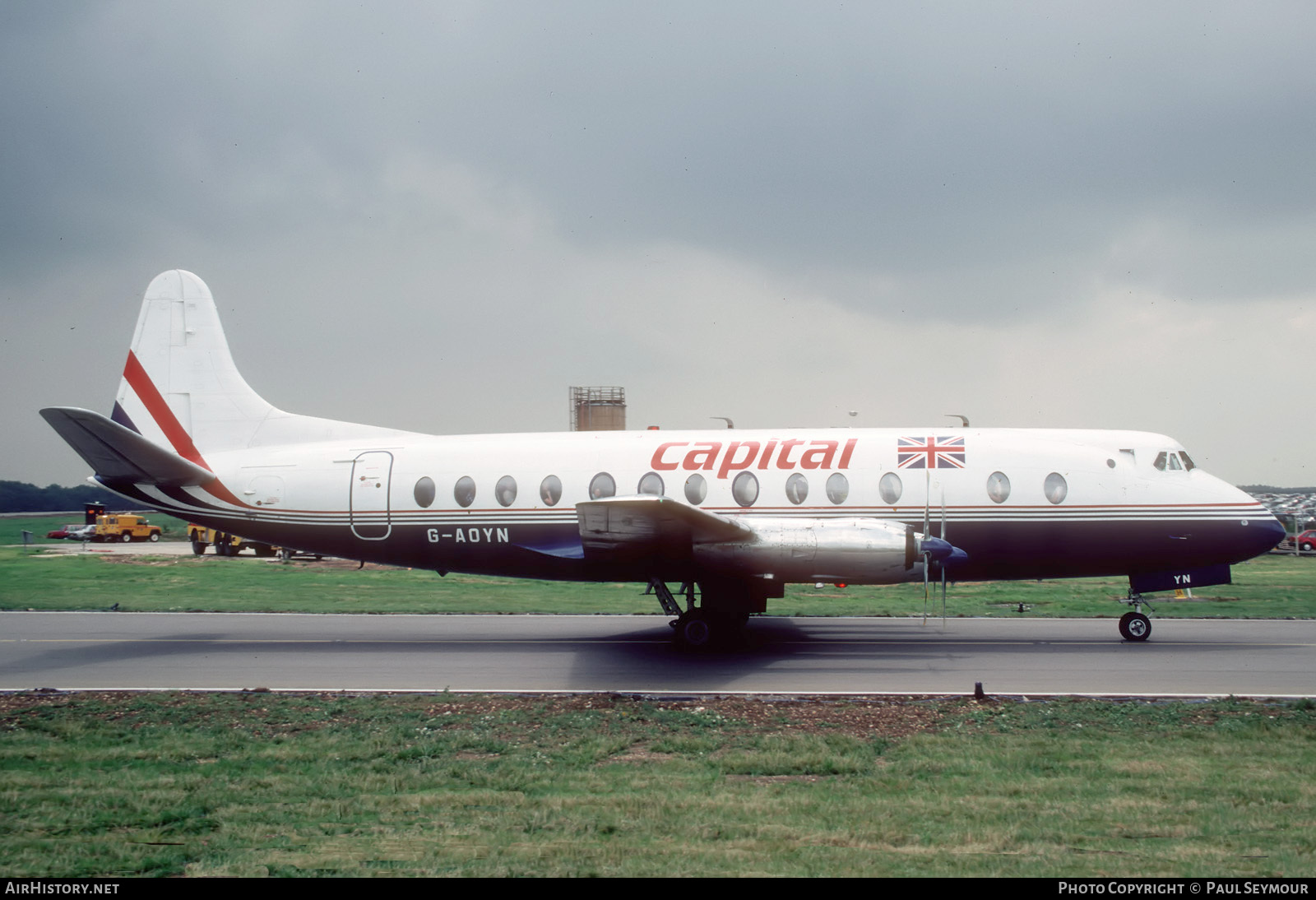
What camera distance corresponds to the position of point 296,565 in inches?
1503

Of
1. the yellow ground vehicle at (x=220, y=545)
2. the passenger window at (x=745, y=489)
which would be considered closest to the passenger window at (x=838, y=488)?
the passenger window at (x=745, y=489)

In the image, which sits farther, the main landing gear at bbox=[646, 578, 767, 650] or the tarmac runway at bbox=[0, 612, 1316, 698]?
the main landing gear at bbox=[646, 578, 767, 650]

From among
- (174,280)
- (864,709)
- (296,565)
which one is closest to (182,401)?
(174,280)

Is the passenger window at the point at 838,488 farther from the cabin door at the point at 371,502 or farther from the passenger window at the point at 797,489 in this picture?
the cabin door at the point at 371,502

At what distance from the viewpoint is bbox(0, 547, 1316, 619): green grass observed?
21062 millimetres

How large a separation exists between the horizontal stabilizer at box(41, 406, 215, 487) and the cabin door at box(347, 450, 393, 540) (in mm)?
2931

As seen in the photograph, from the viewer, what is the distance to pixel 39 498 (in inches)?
5581

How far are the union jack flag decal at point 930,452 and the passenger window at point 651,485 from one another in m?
4.18

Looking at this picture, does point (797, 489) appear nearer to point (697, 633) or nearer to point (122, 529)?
point (697, 633)

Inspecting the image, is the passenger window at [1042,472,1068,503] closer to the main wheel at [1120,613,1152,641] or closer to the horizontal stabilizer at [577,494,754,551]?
the main wheel at [1120,613,1152,641]

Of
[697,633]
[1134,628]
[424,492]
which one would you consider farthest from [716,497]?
[1134,628]

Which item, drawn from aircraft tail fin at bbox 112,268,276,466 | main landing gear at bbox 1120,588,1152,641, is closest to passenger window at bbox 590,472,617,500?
aircraft tail fin at bbox 112,268,276,466

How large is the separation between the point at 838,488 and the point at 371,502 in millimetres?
8521

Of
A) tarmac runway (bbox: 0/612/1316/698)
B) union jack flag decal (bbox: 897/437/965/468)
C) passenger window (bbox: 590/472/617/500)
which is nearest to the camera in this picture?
tarmac runway (bbox: 0/612/1316/698)
